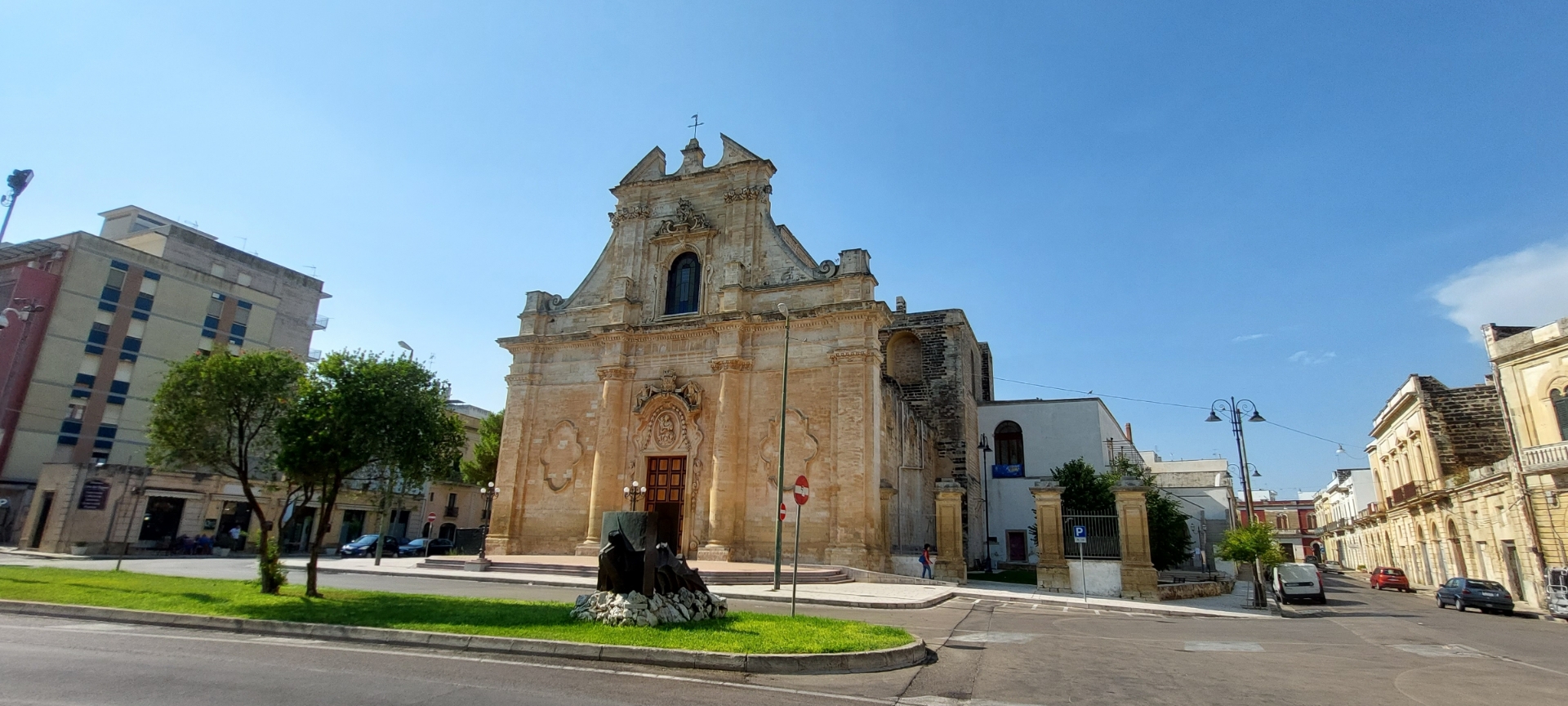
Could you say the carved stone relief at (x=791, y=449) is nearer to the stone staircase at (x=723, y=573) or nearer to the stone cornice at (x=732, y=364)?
the stone cornice at (x=732, y=364)

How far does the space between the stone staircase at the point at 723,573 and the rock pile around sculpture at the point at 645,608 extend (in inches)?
353

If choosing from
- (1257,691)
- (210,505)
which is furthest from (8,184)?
(210,505)

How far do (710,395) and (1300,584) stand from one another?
851 inches

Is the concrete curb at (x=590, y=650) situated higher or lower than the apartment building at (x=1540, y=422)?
lower

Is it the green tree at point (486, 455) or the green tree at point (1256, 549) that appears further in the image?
the green tree at point (486, 455)

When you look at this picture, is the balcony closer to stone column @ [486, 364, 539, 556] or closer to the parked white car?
the parked white car

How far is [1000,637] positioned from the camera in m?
11.5

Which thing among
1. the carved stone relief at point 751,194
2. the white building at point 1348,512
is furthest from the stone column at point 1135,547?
the white building at point 1348,512

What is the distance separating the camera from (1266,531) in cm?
2295

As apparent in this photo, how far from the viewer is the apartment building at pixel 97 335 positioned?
35.1 meters

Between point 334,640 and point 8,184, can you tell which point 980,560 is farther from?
point 8,184

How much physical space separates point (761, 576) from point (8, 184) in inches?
759

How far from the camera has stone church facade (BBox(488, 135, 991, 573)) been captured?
950 inches

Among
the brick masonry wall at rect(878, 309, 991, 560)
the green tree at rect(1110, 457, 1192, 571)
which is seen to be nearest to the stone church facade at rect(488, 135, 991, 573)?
the brick masonry wall at rect(878, 309, 991, 560)
